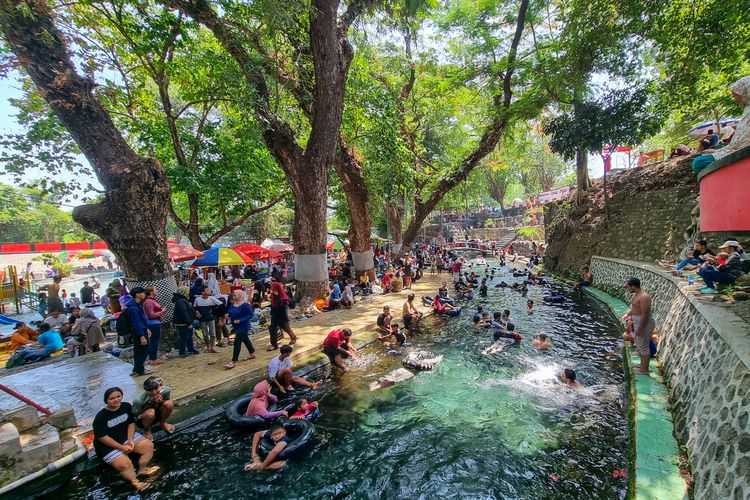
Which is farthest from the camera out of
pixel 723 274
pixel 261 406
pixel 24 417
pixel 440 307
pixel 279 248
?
pixel 279 248

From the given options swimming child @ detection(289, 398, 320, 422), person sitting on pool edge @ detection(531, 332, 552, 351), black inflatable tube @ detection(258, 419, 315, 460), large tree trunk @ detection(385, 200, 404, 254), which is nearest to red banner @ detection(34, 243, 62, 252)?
large tree trunk @ detection(385, 200, 404, 254)

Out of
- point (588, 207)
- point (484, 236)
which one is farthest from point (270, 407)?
point (484, 236)

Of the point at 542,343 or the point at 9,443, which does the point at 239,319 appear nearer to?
the point at 9,443

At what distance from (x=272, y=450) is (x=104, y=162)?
7369 millimetres

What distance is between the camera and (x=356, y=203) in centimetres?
1600

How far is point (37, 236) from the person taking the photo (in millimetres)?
42781

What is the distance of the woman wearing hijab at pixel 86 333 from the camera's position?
8.98 meters

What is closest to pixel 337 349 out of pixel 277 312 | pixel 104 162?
pixel 277 312

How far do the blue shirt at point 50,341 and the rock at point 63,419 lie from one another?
5360mm

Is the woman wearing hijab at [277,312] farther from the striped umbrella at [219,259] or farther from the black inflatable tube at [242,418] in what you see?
the striped umbrella at [219,259]

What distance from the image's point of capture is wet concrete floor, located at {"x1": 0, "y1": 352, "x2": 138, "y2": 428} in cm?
593

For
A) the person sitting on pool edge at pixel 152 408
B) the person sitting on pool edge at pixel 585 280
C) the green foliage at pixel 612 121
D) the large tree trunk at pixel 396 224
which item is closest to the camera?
the person sitting on pool edge at pixel 152 408

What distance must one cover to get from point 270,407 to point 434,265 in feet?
60.4

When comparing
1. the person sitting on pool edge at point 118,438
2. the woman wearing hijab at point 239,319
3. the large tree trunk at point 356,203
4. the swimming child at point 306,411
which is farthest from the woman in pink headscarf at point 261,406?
the large tree trunk at point 356,203
